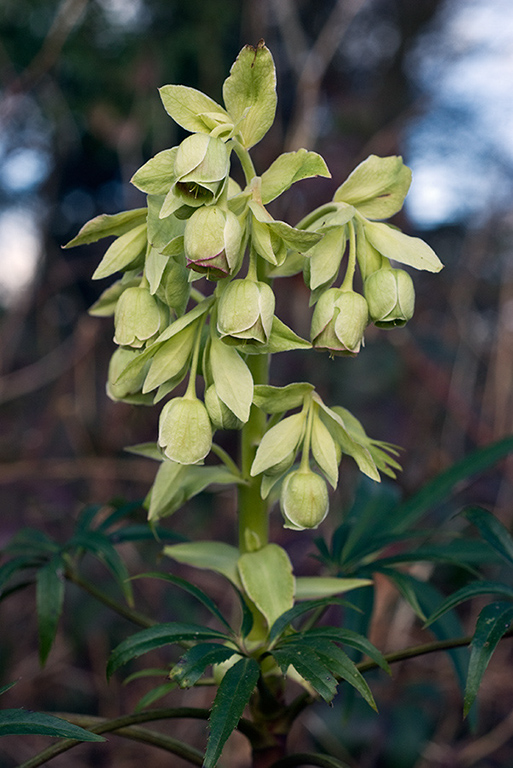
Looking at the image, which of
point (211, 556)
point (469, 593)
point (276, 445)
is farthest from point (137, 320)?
point (469, 593)

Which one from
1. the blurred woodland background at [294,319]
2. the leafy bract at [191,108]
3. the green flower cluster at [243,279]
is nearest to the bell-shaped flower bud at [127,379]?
the green flower cluster at [243,279]

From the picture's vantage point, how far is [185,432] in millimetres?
534

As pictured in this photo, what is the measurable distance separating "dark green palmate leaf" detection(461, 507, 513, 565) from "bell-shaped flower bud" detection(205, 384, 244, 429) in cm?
27

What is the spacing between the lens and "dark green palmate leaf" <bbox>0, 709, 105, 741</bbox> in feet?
1.43

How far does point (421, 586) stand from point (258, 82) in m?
0.58

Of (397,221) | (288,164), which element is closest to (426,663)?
(397,221)

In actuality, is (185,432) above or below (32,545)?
above

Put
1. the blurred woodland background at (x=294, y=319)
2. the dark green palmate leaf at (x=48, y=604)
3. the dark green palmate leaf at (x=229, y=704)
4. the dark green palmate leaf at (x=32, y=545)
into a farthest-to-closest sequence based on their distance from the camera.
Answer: the blurred woodland background at (x=294, y=319)
the dark green palmate leaf at (x=32, y=545)
the dark green palmate leaf at (x=48, y=604)
the dark green palmate leaf at (x=229, y=704)

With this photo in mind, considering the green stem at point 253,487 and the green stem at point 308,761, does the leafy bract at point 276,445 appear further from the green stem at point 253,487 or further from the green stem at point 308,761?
the green stem at point 308,761

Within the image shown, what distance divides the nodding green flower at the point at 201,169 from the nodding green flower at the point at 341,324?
0.13 meters

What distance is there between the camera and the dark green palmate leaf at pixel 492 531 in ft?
2.04

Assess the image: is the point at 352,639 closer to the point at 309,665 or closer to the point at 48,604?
the point at 309,665

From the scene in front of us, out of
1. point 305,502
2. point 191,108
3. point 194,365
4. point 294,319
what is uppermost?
point 191,108

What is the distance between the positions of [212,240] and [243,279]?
6 cm
